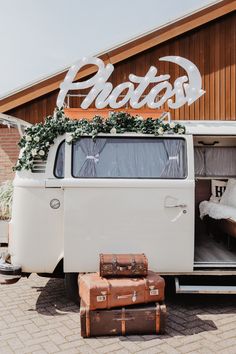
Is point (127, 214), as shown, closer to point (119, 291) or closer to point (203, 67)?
point (119, 291)

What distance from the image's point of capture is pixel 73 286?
507 centimetres

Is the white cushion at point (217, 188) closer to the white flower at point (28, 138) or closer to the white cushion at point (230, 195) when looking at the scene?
the white cushion at point (230, 195)

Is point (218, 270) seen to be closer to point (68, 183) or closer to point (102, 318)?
point (102, 318)

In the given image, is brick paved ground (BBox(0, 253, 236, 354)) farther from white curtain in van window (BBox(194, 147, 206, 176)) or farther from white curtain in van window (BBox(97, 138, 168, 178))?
white curtain in van window (BBox(194, 147, 206, 176))

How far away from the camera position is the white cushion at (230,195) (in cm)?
650

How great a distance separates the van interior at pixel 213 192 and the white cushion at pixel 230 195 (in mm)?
28

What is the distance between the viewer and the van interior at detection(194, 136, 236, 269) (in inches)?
239

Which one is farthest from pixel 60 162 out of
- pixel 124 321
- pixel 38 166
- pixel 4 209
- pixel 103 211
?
pixel 4 209

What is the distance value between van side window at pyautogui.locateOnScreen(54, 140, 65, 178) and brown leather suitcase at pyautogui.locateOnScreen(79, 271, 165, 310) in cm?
130

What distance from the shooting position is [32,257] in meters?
4.81

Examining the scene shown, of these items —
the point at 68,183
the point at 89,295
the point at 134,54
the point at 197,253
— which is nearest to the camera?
the point at 89,295

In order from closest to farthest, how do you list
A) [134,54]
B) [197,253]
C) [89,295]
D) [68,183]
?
[89,295] < [68,183] < [197,253] < [134,54]

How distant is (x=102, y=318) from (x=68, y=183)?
156 cm

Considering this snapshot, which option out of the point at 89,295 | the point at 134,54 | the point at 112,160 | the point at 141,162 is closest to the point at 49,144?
the point at 112,160
